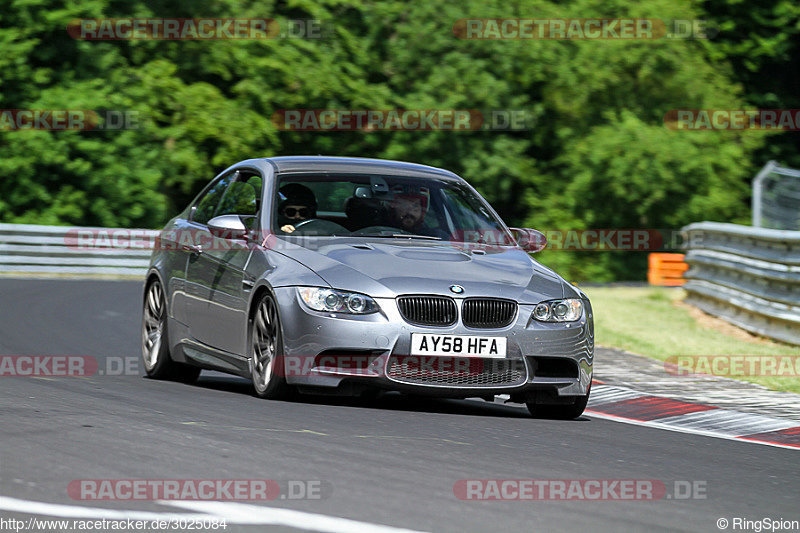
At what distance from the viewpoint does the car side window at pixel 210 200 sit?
10.5m

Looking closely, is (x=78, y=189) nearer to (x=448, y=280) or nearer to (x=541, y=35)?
(x=541, y=35)

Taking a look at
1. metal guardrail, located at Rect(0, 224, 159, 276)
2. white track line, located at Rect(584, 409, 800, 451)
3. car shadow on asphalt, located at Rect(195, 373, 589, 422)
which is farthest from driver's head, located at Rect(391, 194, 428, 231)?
metal guardrail, located at Rect(0, 224, 159, 276)

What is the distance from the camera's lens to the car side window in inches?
413

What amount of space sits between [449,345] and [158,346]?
3.03 meters

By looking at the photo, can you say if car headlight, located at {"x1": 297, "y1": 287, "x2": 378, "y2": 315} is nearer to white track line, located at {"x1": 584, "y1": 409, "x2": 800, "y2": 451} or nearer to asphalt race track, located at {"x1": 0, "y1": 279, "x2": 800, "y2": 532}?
asphalt race track, located at {"x1": 0, "y1": 279, "x2": 800, "y2": 532}

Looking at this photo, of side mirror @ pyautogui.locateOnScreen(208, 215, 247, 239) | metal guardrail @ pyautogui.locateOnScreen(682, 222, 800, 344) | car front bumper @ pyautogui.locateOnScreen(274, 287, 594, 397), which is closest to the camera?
car front bumper @ pyautogui.locateOnScreen(274, 287, 594, 397)

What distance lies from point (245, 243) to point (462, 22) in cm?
2833

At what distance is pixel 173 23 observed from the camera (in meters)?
33.7

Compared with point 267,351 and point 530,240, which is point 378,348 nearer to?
point 267,351

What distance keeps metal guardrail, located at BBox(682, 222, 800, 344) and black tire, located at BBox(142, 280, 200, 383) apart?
6.47 metres

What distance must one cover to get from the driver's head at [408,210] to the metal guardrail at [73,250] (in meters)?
15.6

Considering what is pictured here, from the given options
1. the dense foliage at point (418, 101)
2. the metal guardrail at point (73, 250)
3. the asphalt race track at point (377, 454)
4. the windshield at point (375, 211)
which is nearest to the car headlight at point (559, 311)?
the asphalt race track at point (377, 454)

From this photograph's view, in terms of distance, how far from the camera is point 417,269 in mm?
8664

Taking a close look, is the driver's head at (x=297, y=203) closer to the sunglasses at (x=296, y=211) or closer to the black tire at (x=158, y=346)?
the sunglasses at (x=296, y=211)
